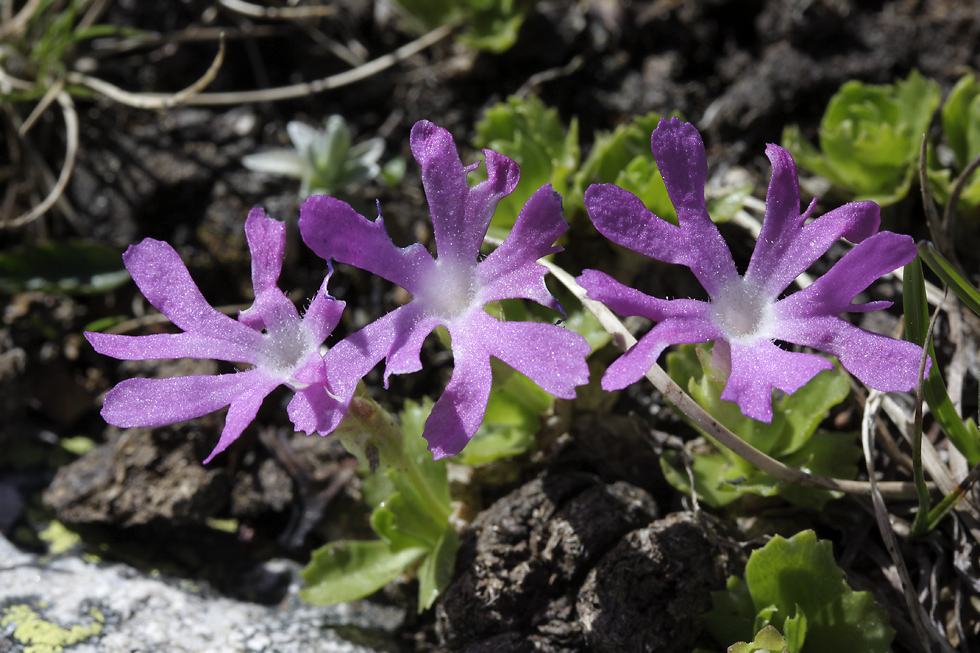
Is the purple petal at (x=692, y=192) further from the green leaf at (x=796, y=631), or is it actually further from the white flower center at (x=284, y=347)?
the white flower center at (x=284, y=347)

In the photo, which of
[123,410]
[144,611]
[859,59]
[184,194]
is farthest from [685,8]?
[144,611]

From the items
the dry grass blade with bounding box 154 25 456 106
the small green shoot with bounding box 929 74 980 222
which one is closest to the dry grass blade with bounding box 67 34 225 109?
the dry grass blade with bounding box 154 25 456 106

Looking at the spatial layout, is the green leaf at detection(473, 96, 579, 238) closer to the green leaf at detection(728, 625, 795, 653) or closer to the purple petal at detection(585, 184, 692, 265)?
the purple petal at detection(585, 184, 692, 265)

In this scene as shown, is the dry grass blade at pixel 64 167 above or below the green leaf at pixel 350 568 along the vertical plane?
above

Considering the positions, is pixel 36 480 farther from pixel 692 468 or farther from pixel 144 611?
pixel 692 468

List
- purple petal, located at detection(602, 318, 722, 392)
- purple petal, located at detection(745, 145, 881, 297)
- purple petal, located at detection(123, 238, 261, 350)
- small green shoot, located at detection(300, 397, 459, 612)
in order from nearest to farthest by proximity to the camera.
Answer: purple petal, located at detection(602, 318, 722, 392) → purple petal, located at detection(745, 145, 881, 297) → purple petal, located at detection(123, 238, 261, 350) → small green shoot, located at detection(300, 397, 459, 612)

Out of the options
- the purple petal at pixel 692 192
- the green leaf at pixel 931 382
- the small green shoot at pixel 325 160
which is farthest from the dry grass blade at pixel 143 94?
the green leaf at pixel 931 382

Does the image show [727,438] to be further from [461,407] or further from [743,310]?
[461,407]
